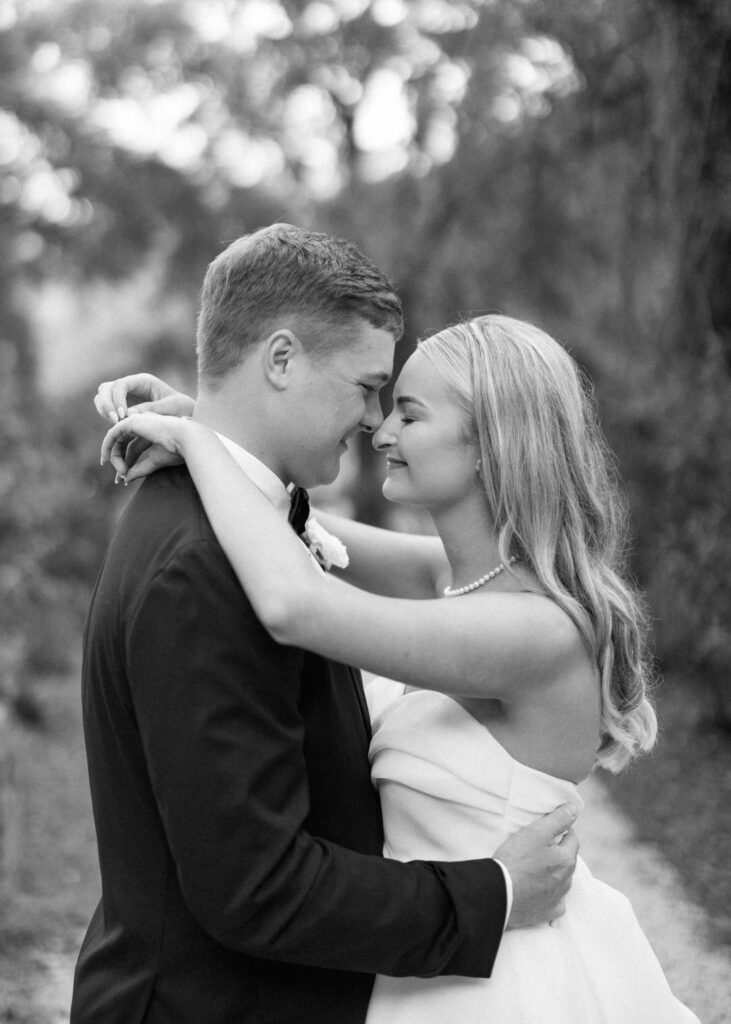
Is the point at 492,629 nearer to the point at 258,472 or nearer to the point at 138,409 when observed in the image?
the point at 258,472

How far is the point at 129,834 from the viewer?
6.59ft

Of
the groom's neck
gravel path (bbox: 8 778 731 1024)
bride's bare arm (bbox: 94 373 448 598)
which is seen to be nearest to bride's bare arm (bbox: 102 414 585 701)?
the groom's neck

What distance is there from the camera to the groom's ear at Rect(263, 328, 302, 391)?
2.17m

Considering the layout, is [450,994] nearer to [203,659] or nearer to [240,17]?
[203,659]

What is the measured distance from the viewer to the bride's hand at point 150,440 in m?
2.12

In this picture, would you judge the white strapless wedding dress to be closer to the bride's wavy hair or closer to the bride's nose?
the bride's wavy hair

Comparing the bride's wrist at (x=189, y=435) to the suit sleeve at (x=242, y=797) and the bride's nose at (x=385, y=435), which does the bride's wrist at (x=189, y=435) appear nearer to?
the suit sleeve at (x=242, y=797)

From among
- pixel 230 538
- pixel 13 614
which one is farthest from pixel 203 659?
pixel 13 614

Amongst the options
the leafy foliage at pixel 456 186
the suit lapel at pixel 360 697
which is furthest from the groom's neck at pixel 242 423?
the leafy foliage at pixel 456 186

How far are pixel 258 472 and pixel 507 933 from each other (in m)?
0.99

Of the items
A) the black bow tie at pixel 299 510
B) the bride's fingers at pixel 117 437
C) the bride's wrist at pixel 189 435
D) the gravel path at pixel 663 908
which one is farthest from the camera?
the gravel path at pixel 663 908

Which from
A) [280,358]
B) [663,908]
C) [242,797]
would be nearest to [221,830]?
[242,797]

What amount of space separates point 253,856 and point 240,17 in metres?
16.0

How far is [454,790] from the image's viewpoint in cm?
218
